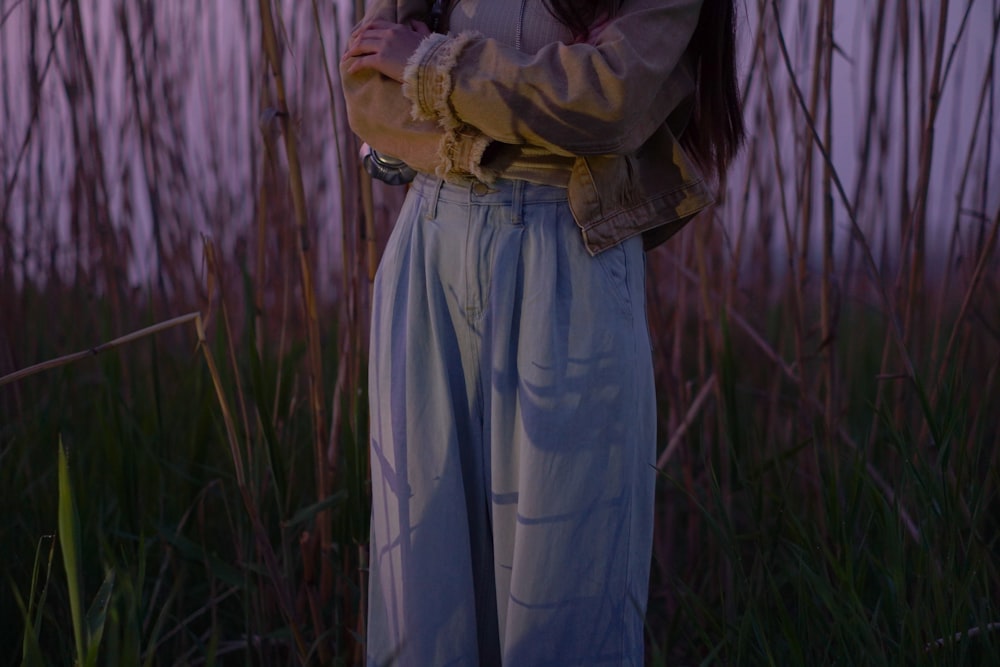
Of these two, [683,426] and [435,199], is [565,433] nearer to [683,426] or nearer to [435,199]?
[435,199]

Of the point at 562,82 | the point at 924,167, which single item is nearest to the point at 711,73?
the point at 562,82

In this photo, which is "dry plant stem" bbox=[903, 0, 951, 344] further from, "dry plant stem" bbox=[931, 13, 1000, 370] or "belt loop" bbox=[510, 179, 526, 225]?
"belt loop" bbox=[510, 179, 526, 225]

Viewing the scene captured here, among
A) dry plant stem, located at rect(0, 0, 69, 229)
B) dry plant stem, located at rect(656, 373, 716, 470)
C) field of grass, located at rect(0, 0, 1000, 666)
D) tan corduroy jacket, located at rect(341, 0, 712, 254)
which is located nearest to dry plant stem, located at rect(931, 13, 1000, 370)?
field of grass, located at rect(0, 0, 1000, 666)

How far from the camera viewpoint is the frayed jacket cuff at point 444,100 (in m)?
0.79

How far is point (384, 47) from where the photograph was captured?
0.84 m

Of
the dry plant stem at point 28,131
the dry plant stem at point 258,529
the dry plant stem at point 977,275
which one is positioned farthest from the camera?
the dry plant stem at point 28,131

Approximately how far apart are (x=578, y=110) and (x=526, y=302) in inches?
6.6

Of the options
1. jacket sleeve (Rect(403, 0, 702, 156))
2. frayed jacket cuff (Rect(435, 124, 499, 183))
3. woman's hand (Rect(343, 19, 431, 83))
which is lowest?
frayed jacket cuff (Rect(435, 124, 499, 183))

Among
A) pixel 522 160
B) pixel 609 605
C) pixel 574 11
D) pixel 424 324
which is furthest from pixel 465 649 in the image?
pixel 574 11

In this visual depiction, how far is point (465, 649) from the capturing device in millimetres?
871

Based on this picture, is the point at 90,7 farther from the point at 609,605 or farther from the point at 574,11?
the point at 609,605

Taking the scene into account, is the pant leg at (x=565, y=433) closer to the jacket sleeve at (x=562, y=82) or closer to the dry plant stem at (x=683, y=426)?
the jacket sleeve at (x=562, y=82)

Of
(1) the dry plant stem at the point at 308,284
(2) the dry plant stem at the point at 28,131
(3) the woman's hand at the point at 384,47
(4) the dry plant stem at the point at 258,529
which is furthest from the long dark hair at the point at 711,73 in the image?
(2) the dry plant stem at the point at 28,131

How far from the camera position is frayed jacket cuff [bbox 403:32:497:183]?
794mm
